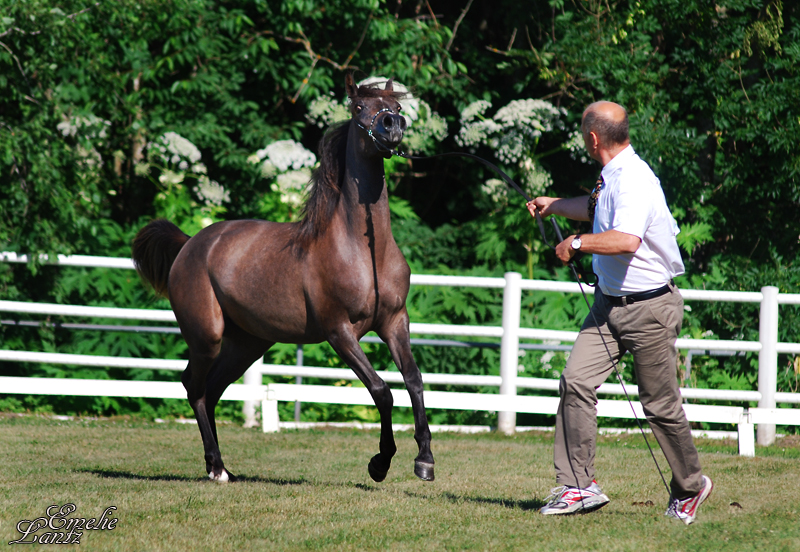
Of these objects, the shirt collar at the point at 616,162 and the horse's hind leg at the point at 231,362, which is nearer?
the shirt collar at the point at 616,162

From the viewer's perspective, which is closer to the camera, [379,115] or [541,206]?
[541,206]

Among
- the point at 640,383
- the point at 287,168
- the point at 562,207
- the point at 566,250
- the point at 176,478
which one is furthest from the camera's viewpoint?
the point at 287,168

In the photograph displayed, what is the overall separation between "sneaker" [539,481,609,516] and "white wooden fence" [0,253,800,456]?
2.96 metres

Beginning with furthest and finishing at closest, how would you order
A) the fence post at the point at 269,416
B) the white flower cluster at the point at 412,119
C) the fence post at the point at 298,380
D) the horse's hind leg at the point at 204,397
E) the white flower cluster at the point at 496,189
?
the white flower cluster at the point at 496,189
the white flower cluster at the point at 412,119
the fence post at the point at 298,380
the fence post at the point at 269,416
the horse's hind leg at the point at 204,397

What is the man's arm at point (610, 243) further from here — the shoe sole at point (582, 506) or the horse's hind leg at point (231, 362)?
the horse's hind leg at point (231, 362)

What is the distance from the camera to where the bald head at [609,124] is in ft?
12.8

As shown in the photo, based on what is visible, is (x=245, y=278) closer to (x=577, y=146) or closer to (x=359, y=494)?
(x=359, y=494)

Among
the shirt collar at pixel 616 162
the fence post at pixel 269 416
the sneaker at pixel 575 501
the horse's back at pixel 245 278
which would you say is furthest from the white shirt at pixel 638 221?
the fence post at pixel 269 416

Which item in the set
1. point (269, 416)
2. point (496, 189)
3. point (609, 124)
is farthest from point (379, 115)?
point (496, 189)

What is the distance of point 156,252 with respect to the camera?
20.2ft

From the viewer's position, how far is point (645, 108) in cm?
864

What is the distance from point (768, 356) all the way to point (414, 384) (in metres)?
4.07

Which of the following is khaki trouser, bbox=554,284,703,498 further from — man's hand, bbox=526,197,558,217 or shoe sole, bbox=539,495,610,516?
→ man's hand, bbox=526,197,558,217

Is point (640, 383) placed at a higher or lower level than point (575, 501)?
higher
